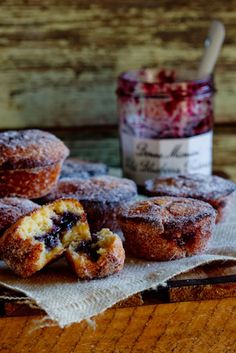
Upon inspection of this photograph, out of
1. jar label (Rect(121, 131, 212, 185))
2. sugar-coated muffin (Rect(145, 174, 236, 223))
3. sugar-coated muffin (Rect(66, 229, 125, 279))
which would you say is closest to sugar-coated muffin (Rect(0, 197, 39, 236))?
sugar-coated muffin (Rect(66, 229, 125, 279))

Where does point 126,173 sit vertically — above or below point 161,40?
below

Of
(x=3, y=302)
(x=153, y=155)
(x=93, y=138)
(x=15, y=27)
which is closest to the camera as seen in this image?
(x=3, y=302)

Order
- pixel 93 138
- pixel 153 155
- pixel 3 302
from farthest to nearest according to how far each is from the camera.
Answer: pixel 93 138
pixel 153 155
pixel 3 302

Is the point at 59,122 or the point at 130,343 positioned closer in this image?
the point at 130,343

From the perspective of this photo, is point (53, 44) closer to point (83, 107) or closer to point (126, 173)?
point (83, 107)

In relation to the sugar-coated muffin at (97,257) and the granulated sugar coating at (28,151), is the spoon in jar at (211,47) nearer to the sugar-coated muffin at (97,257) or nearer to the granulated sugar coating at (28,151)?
the granulated sugar coating at (28,151)

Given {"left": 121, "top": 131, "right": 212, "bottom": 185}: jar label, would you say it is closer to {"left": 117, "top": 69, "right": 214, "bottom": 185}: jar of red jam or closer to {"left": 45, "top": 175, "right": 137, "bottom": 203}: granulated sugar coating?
{"left": 117, "top": 69, "right": 214, "bottom": 185}: jar of red jam

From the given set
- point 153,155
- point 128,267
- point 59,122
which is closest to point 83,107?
point 59,122

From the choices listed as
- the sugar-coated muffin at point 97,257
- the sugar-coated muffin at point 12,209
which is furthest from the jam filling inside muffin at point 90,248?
the sugar-coated muffin at point 12,209
